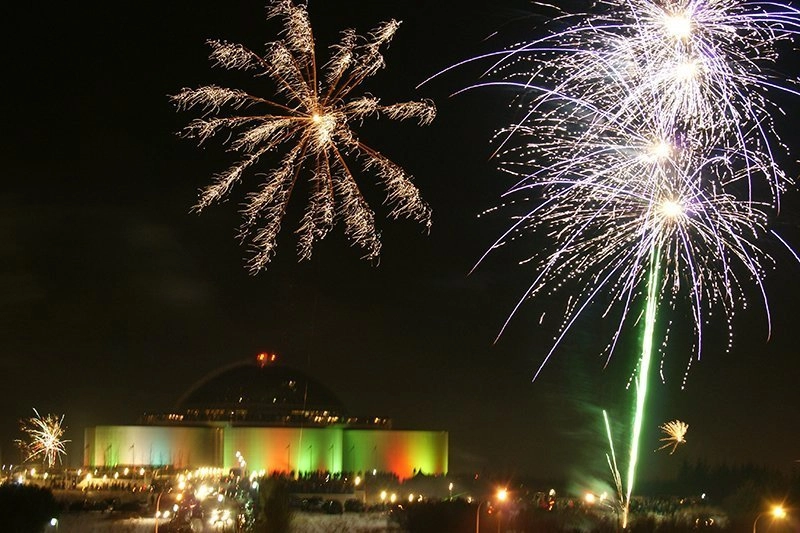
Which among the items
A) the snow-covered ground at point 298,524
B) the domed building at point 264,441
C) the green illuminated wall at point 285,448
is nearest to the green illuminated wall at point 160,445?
the domed building at point 264,441

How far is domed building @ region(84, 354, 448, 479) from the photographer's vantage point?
52156mm

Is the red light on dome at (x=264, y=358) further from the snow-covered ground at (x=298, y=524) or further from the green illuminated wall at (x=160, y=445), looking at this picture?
the snow-covered ground at (x=298, y=524)

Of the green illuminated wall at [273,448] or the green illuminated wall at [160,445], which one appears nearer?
the green illuminated wall at [273,448]

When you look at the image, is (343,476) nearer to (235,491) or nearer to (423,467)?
(423,467)

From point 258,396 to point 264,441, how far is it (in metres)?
4.16

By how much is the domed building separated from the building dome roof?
57 millimetres

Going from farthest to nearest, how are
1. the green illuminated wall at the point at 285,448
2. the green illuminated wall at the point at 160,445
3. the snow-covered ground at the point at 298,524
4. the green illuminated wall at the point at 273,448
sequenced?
the green illuminated wall at the point at 160,445 → the green illuminated wall at the point at 273,448 → the green illuminated wall at the point at 285,448 → the snow-covered ground at the point at 298,524

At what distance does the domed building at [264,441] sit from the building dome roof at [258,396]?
57mm

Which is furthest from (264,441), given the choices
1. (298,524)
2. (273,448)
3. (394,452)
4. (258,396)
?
(298,524)

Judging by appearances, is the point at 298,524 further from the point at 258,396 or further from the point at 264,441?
the point at 258,396

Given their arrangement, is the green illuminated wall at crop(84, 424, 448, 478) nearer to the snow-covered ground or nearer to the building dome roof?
the building dome roof

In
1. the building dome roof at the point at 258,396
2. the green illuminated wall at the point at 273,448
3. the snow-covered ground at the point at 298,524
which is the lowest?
the snow-covered ground at the point at 298,524

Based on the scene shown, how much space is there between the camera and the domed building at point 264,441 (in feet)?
171

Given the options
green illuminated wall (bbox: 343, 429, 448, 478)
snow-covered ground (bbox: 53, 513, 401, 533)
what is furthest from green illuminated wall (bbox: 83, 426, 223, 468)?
snow-covered ground (bbox: 53, 513, 401, 533)
